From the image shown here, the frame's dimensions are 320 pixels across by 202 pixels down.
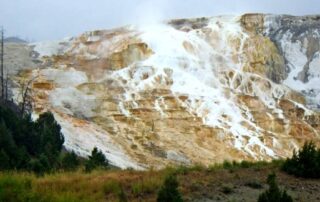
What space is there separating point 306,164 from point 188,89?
54.2m

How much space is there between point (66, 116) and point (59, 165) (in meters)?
36.7

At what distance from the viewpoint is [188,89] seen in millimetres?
68812

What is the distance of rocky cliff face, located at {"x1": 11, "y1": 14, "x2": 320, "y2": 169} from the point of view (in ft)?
197

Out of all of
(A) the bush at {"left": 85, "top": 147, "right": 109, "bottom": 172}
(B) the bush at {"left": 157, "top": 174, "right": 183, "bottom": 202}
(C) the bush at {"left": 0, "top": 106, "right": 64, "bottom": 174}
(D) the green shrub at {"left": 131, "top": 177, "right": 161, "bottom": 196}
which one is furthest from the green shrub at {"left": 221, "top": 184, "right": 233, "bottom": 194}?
(C) the bush at {"left": 0, "top": 106, "right": 64, "bottom": 174}

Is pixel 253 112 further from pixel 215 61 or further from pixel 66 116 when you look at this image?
pixel 66 116

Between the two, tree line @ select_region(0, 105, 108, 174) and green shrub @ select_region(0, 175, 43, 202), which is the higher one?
tree line @ select_region(0, 105, 108, 174)

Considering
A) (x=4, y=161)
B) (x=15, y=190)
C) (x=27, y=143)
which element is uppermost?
(x=27, y=143)

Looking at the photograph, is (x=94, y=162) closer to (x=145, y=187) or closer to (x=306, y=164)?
(x=306, y=164)

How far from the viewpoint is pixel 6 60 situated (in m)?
74.3

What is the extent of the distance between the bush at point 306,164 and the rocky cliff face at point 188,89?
35.1 meters

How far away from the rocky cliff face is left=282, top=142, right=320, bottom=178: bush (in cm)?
3510

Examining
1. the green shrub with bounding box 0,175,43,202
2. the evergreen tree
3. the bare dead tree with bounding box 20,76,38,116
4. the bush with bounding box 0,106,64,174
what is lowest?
the green shrub with bounding box 0,175,43,202

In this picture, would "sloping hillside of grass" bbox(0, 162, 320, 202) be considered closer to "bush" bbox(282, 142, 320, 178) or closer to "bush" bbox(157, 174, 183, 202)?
"bush" bbox(282, 142, 320, 178)

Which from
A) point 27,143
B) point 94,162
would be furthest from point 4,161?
point 27,143
